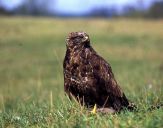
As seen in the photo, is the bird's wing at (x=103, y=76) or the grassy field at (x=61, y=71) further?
the bird's wing at (x=103, y=76)

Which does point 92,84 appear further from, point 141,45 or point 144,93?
point 141,45

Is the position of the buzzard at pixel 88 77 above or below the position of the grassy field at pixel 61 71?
above

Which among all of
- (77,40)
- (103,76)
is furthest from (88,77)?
(77,40)

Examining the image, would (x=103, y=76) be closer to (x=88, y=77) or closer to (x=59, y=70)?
(x=88, y=77)

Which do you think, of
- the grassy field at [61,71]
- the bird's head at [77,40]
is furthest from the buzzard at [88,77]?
the grassy field at [61,71]

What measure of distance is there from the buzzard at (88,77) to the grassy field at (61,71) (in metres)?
0.17

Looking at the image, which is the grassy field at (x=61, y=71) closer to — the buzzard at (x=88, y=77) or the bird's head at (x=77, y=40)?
the buzzard at (x=88, y=77)

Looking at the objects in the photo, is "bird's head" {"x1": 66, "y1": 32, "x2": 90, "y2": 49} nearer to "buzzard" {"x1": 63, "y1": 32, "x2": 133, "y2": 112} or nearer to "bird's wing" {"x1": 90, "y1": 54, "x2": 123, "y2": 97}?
"buzzard" {"x1": 63, "y1": 32, "x2": 133, "y2": 112}

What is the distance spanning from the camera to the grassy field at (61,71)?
5.02 meters

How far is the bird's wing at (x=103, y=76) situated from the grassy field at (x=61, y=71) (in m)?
0.33

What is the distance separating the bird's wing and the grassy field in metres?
0.33

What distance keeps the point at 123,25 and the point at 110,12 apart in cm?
4741

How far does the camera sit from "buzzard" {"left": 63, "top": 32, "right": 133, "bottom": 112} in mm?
5262

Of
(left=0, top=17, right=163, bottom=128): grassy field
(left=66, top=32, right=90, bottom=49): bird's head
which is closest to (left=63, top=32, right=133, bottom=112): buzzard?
(left=66, top=32, right=90, bottom=49): bird's head
